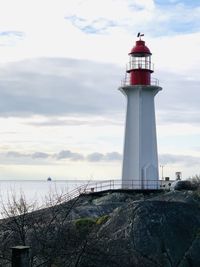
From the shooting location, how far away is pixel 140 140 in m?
36.8

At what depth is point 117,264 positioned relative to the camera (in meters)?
15.9

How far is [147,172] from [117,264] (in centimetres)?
2116

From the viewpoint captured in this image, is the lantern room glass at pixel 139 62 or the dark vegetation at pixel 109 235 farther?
the lantern room glass at pixel 139 62

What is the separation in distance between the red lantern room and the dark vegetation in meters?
12.8

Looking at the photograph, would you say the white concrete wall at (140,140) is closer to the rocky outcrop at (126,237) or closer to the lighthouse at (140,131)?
the lighthouse at (140,131)

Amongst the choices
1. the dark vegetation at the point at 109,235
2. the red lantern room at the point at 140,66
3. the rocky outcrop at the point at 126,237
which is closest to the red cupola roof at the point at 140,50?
the red lantern room at the point at 140,66

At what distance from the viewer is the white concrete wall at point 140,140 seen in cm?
3676

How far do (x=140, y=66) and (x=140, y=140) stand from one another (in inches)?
207

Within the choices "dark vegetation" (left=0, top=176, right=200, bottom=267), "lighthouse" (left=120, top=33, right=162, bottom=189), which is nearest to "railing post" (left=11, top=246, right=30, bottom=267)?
"dark vegetation" (left=0, top=176, right=200, bottom=267)

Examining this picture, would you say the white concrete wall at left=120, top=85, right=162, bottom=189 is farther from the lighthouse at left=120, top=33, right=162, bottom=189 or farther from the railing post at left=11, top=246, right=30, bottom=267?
the railing post at left=11, top=246, right=30, bottom=267

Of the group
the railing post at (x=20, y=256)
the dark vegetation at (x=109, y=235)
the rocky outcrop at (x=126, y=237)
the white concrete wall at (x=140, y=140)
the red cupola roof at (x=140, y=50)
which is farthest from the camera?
the red cupola roof at (x=140, y=50)

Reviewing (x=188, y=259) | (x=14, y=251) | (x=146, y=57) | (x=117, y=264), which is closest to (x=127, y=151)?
(x=146, y=57)

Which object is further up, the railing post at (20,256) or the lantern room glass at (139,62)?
the lantern room glass at (139,62)

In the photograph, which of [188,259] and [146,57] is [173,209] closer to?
[188,259]
